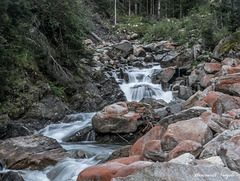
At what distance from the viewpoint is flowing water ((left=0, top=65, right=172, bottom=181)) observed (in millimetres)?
5375

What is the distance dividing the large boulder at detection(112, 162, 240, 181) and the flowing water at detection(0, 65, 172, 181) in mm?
2961

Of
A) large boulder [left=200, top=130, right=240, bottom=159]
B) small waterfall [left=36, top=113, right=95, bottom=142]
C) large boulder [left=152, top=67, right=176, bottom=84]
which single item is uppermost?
large boulder [left=200, top=130, right=240, bottom=159]

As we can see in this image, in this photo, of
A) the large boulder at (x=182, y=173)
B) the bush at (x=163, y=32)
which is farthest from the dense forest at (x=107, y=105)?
the bush at (x=163, y=32)

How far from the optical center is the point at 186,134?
188 inches

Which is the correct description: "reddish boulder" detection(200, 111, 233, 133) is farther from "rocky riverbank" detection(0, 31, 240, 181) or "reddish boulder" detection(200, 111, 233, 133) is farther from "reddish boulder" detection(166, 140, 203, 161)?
"reddish boulder" detection(166, 140, 203, 161)

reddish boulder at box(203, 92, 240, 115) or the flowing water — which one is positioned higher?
reddish boulder at box(203, 92, 240, 115)

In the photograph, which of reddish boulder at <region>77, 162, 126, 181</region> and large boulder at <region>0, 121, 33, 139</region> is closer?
reddish boulder at <region>77, 162, 126, 181</region>

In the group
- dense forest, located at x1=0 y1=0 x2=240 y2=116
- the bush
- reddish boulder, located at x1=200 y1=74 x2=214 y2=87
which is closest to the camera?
dense forest, located at x1=0 y1=0 x2=240 y2=116

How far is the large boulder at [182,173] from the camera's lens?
254 cm

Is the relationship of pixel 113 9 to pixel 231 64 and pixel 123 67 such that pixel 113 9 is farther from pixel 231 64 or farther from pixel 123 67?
pixel 231 64

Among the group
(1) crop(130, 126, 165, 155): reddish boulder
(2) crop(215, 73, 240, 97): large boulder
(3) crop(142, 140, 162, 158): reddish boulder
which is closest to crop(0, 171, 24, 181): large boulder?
(1) crop(130, 126, 165, 155): reddish boulder

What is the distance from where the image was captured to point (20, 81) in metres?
9.21

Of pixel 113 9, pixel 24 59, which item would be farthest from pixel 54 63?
pixel 113 9

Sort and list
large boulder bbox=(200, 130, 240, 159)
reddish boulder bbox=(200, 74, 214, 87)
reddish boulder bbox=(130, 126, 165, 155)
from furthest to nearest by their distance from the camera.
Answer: reddish boulder bbox=(200, 74, 214, 87), reddish boulder bbox=(130, 126, 165, 155), large boulder bbox=(200, 130, 240, 159)
